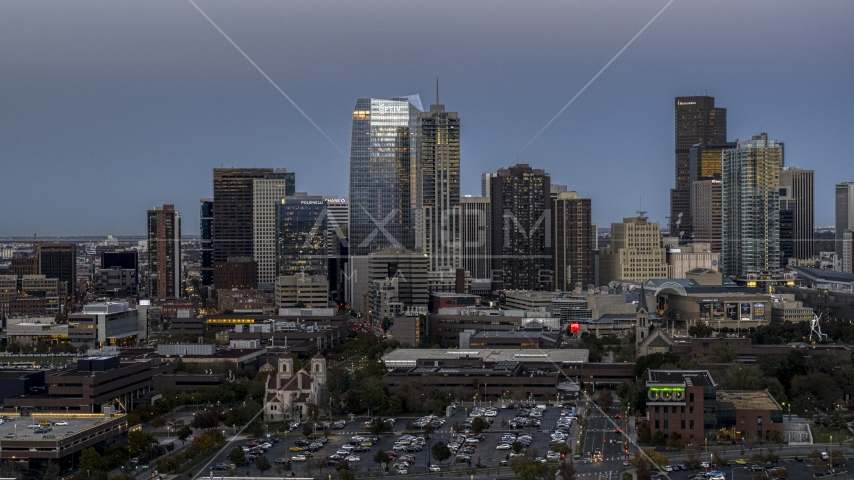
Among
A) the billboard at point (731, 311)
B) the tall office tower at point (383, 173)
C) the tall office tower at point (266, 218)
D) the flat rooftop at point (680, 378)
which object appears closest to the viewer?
the flat rooftop at point (680, 378)

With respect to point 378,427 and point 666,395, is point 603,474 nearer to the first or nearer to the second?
point 666,395

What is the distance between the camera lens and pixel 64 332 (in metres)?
47.5

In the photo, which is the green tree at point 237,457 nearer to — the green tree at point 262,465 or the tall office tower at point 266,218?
the green tree at point 262,465

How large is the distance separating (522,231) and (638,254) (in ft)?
25.8

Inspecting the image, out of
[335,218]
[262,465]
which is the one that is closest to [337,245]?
[335,218]

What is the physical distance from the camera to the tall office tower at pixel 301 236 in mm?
73125

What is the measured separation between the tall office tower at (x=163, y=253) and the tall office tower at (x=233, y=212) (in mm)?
10318

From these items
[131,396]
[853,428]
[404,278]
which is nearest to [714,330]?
[404,278]

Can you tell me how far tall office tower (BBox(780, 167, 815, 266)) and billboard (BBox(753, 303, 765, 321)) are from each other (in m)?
32.1

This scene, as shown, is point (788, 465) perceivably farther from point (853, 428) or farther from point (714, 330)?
point (714, 330)

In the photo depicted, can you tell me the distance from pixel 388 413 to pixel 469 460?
A: 6.53 meters

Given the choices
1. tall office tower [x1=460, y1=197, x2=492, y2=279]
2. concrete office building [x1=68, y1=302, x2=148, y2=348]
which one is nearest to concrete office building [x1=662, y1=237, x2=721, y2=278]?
tall office tower [x1=460, y1=197, x2=492, y2=279]

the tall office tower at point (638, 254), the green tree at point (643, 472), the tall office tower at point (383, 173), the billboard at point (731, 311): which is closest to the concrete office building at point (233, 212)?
the tall office tower at point (383, 173)

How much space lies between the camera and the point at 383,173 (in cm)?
7244
